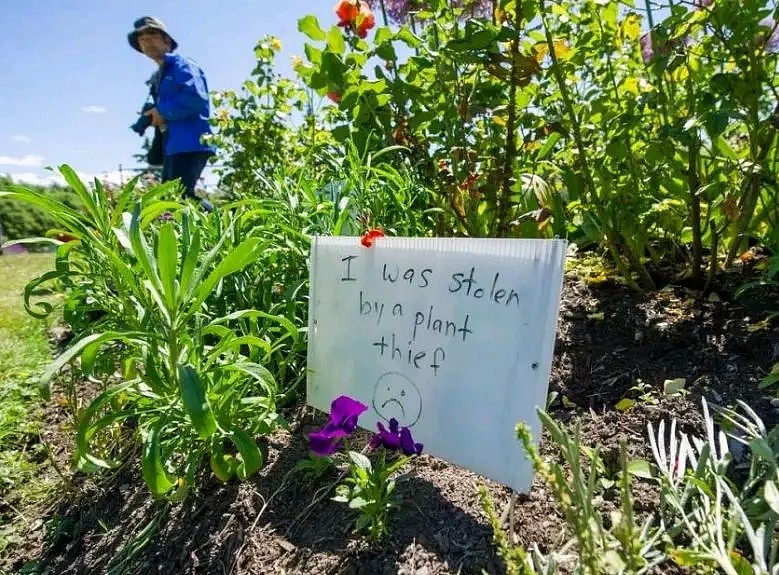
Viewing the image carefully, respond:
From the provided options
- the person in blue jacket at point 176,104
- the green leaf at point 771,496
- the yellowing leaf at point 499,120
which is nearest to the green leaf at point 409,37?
the yellowing leaf at point 499,120

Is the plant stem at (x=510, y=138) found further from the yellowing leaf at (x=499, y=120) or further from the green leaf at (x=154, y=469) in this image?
the green leaf at (x=154, y=469)

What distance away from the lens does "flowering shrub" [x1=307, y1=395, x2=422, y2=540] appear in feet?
2.82

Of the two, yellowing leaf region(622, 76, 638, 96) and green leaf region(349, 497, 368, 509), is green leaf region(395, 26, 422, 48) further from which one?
green leaf region(349, 497, 368, 509)

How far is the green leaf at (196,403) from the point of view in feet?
2.57

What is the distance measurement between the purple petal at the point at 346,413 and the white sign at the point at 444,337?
0.08 metres

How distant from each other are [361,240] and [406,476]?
44cm

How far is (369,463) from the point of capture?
90 cm

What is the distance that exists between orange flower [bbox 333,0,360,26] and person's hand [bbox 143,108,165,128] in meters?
2.34

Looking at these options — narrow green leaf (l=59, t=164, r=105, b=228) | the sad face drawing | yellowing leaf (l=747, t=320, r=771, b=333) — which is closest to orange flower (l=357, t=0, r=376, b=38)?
narrow green leaf (l=59, t=164, r=105, b=228)

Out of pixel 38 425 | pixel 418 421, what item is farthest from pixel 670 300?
pixel 38 425

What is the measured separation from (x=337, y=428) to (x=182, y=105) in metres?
2.92

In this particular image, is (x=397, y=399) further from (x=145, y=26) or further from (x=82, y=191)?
(x=145, y=26)

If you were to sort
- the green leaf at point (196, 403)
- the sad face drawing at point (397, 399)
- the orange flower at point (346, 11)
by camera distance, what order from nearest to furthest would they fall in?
the green leaf at point (196, 403) → the sad face drawing at point (397, 399) → the orange flower at point (346, 11)

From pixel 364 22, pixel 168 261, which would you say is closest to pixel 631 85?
pixel 364 22
